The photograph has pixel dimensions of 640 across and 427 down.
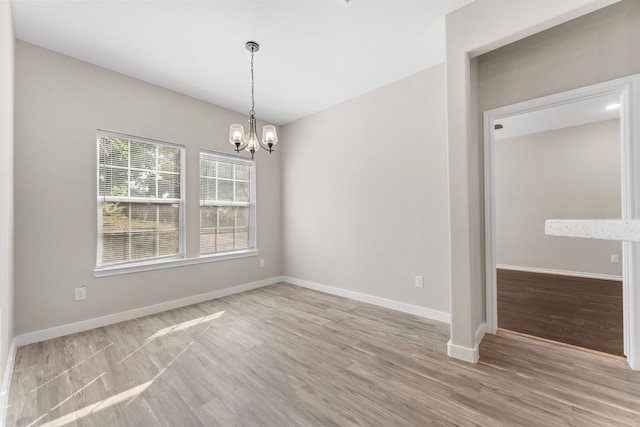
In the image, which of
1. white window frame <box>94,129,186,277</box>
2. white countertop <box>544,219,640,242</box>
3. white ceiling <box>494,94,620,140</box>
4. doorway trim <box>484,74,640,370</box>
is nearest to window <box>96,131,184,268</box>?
white window frame <box>94,129,186,277</box>

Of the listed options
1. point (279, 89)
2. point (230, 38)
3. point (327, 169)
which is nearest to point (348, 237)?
point (327, 169)

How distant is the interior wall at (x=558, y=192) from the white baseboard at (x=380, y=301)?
289 cm

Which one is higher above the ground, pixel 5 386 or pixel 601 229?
pixel 601 229

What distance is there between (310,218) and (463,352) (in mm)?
2749

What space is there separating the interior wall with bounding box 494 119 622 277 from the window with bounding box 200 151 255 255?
4404 mm

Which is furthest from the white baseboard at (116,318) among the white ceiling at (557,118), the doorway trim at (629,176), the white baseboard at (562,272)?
the white baseboard at (562,272)

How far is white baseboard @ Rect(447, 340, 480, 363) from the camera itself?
211 centimetres

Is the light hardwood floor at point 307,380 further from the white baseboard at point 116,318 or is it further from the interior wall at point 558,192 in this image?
the interior wall at point 558,192

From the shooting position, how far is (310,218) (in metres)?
4.32

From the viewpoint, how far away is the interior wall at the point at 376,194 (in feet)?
9.72

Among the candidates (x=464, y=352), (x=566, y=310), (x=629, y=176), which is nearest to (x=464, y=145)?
(x=629, y=176)

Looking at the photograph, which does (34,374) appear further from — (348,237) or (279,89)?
(279,89)

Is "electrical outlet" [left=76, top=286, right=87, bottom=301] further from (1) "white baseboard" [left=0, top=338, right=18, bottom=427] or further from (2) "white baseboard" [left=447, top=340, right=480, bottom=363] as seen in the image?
(2) "white baseboard" [left=447, top=340, right=480, bottom=363]

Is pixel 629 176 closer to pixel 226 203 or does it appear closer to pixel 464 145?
pixel 464 145
